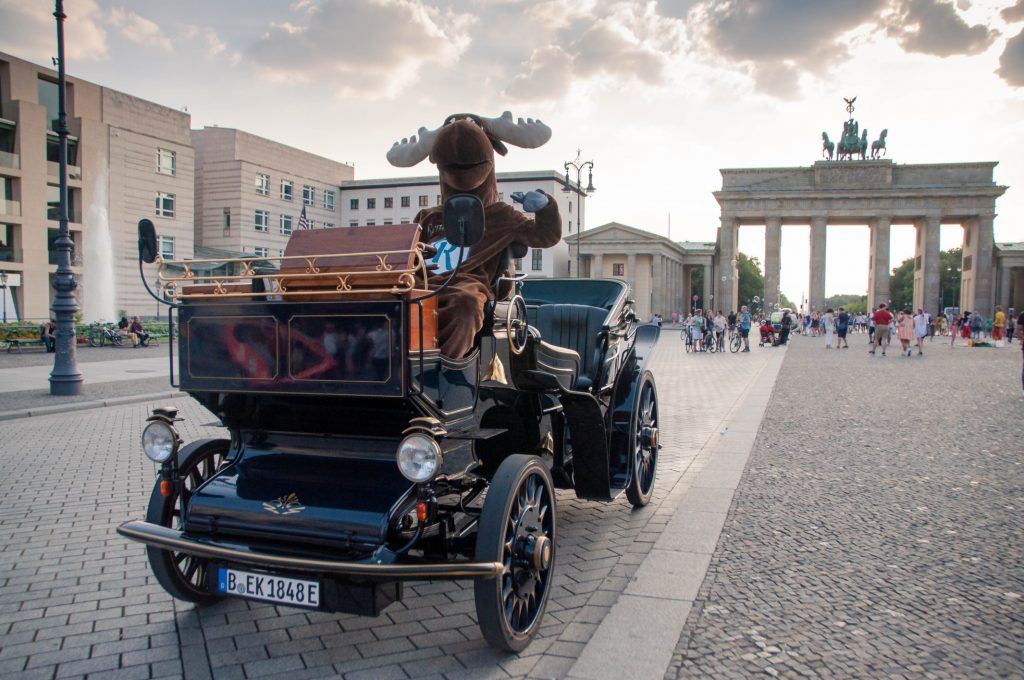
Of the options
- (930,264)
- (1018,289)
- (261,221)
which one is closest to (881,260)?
(930,264)

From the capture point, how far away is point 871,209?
240 ft

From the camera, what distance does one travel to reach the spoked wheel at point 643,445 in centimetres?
580

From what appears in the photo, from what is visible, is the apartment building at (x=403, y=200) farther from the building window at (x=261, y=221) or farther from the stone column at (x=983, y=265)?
the stone column at (x=983, y=265)

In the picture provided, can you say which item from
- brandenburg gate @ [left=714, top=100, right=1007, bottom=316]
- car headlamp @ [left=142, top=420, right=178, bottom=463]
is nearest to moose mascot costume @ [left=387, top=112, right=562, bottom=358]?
car headlamp @ [left=142, top=420, right=178, bottom=463]

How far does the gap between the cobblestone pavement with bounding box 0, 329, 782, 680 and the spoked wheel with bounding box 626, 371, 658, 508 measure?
0.18 metres

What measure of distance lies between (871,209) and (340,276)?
79.3m

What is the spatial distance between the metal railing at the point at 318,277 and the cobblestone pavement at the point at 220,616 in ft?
5.67

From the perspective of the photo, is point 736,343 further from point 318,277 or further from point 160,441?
point 160,441

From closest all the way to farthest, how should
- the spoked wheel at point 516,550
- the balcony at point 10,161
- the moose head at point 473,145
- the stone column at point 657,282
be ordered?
the spoked wheel at point 516,550 < the moose head at point 473,145 < the balcony at point 10,161 < the stone column at point 657,282

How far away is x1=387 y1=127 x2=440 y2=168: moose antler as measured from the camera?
4.80 m

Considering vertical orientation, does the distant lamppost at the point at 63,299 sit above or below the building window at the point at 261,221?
below

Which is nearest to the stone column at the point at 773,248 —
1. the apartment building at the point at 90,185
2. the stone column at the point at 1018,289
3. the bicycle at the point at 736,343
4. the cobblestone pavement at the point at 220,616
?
the stone column at the point at 1018,289

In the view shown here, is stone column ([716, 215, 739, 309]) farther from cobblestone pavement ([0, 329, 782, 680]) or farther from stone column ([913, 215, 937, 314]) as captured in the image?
cobblestone pavement ([0, 329, 782, 680])

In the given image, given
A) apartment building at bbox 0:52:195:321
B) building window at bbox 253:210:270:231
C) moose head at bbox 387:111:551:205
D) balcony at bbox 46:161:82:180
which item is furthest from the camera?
building window at bbox 253:210:270:231
